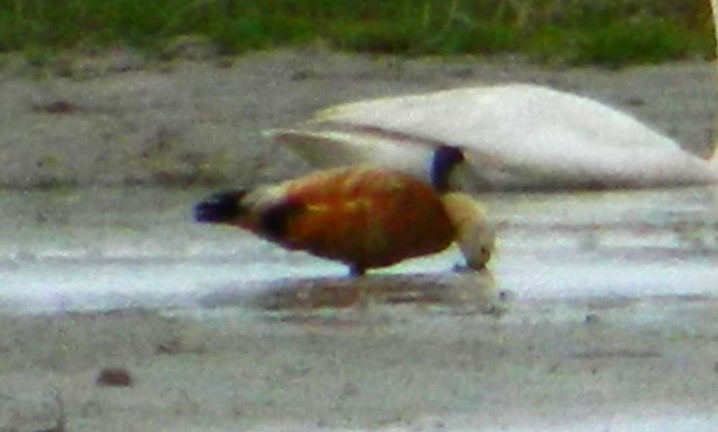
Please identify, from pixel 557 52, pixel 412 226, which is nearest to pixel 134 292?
pixel 412 226

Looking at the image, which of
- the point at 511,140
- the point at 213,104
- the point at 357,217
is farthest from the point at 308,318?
the point at 213,104

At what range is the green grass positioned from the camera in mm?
15867

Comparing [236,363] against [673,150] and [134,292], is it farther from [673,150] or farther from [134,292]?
[673,150]

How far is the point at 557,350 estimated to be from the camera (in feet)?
21.5

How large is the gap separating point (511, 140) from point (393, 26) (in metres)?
6.48

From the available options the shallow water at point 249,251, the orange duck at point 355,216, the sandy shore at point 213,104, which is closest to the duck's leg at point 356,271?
the orange duck at point 355,216

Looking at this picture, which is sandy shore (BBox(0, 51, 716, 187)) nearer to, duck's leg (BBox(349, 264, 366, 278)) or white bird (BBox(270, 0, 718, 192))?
white bird (BBox(270, 0, 718, 192))

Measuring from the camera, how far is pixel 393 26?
16.7 m

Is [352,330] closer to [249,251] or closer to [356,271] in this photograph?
[356,271]

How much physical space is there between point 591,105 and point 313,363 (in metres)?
4.41

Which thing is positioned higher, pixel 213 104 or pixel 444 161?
pixel 444 161

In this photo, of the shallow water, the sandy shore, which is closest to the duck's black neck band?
the shallow water

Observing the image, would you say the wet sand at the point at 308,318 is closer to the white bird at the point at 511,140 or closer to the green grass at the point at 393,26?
the white bird at the point at 511,140

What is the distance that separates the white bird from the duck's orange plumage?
1.98 meters
